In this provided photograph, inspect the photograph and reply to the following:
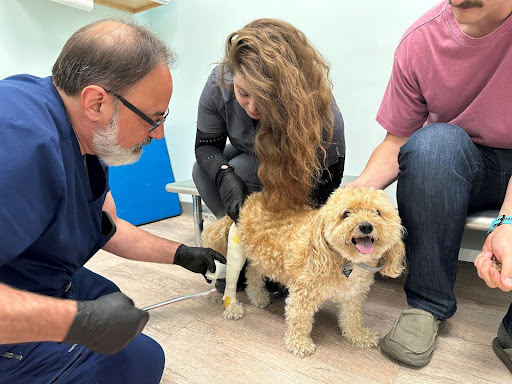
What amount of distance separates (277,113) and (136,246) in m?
0.58

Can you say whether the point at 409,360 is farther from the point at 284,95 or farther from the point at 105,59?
the point at 105,59

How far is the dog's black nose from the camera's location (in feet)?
2.97

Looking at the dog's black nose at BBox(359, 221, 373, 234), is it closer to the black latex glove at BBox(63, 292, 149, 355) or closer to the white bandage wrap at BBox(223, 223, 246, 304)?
the white bandage wrap at BBox(223, 223, 246, 304)

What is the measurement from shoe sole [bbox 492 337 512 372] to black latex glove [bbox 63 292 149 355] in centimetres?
97

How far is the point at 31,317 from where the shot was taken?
1.67 ft

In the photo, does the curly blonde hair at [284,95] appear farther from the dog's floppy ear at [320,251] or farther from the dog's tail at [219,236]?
the dog's tail at [219,236]

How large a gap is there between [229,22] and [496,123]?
170cm

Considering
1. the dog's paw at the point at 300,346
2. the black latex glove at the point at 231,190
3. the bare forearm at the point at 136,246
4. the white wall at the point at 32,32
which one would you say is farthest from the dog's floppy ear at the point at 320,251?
the white wall at the point at 32,32

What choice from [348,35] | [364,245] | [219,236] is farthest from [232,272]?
[348,35]

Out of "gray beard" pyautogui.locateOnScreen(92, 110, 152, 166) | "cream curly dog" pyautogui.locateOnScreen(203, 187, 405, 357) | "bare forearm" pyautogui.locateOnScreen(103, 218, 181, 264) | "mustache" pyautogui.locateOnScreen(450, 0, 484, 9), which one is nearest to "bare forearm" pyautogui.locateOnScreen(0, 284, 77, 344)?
"gray beard" pyautogui.locateOnScreen(92, 110, 152, 166)

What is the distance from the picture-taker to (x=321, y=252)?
3.16 ft

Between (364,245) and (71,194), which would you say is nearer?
(71,194)

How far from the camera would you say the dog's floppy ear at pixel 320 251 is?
961mm

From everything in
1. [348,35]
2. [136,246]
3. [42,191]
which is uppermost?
[348,35]
